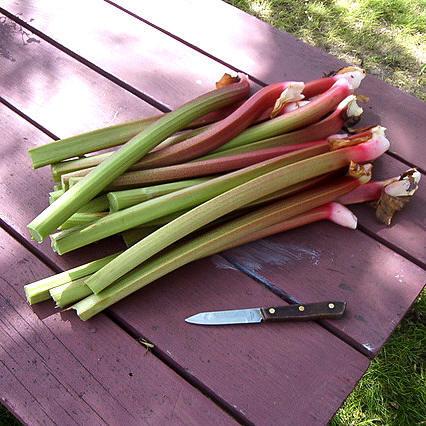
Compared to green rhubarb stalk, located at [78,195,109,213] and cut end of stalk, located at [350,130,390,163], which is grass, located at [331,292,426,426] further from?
green rhubarb stalk, located at [78,195,109,213]

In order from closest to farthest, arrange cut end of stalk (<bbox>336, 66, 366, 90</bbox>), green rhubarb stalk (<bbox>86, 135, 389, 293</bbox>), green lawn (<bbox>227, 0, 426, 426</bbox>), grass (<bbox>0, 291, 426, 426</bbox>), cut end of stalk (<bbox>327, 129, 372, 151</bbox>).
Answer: green rhubarb stalk (<bbox>86, 135, 389, 293</bbox>)
cut end of stalk (<bbox>327, 129, 372, 151</bbox>)
cut end of stalk (<bbox>336, 66, 366, 90</bbox>)
grass (<bbox>0, 291, 426, 426</bbox>)
green lawn (<bbox>227, 0, 426, 426</bbox>)

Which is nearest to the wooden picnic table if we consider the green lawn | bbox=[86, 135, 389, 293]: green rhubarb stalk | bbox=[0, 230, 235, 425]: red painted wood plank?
bbox=[0, 230, 235, 425]: red painted wood plank

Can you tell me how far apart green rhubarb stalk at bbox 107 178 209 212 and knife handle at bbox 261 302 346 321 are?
386mm

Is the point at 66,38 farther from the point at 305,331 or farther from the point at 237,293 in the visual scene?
the point at 305,331

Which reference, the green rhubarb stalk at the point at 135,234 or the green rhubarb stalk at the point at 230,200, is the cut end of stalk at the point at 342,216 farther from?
the green rhubarb stalk at the point at 135,234

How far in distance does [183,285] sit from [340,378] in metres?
0.44

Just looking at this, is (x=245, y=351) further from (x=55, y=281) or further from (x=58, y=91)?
(x=58, y=91)

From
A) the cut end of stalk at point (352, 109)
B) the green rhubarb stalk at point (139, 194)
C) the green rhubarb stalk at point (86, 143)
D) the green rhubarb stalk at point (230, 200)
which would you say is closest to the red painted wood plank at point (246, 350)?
the green rhubarb stalk at point (230, 200)

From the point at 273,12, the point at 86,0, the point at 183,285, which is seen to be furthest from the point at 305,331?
the point at 273,12

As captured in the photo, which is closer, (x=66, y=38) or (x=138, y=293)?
(x=138, y=293)

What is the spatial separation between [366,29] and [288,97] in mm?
1720

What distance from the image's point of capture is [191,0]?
7.85 ft

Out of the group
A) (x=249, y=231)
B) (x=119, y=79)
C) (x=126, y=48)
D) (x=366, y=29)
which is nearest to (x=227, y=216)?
(x=249, y=231)

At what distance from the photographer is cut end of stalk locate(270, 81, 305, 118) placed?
6.02ft
